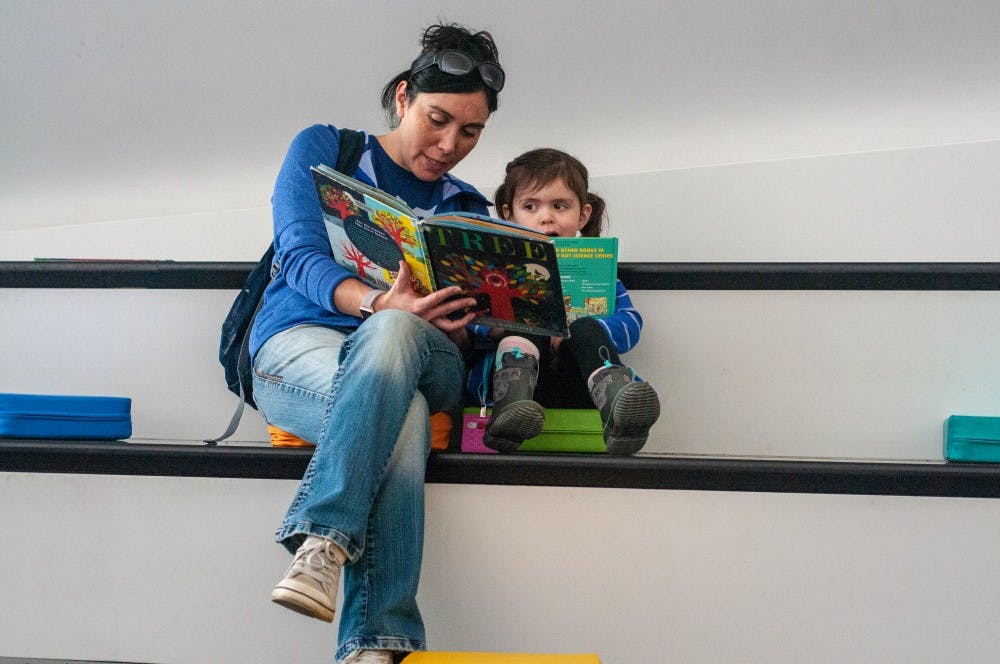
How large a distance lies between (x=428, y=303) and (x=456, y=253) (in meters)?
0.09

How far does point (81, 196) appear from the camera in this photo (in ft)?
8.25

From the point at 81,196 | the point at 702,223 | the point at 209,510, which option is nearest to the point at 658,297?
the point at 702,223

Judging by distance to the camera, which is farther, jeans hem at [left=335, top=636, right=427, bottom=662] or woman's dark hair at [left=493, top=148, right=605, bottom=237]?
woman's dark hair at [left=493, top=148, right=605, bottom=237]

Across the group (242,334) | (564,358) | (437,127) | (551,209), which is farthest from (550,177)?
(242,334)

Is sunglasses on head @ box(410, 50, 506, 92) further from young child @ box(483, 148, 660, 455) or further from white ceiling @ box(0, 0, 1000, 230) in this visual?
white ceiling @ box(0, 0, 1000, 230)

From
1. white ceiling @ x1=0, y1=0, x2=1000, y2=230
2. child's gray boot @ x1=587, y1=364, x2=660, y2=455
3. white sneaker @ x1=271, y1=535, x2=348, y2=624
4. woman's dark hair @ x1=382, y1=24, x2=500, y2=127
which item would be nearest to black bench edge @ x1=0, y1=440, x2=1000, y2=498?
child's gray boot @ x1=587, y1=364, x2=660, y2=455

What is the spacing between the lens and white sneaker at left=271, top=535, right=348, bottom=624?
123 centimetres

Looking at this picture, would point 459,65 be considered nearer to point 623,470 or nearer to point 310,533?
point 623,470

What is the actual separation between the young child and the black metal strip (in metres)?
0.13

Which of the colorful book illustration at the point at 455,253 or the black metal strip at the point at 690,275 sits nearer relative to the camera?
the colorful book illustration at the point at 455,253

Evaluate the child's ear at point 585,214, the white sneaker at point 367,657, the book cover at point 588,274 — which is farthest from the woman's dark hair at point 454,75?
the white sneaker at point 367,657

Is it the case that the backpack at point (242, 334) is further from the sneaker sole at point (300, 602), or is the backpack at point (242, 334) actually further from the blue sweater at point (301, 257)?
the sneaker sole at point (300, 602)

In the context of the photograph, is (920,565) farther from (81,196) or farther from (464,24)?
(81,196)

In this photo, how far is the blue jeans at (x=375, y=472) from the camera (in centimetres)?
132
